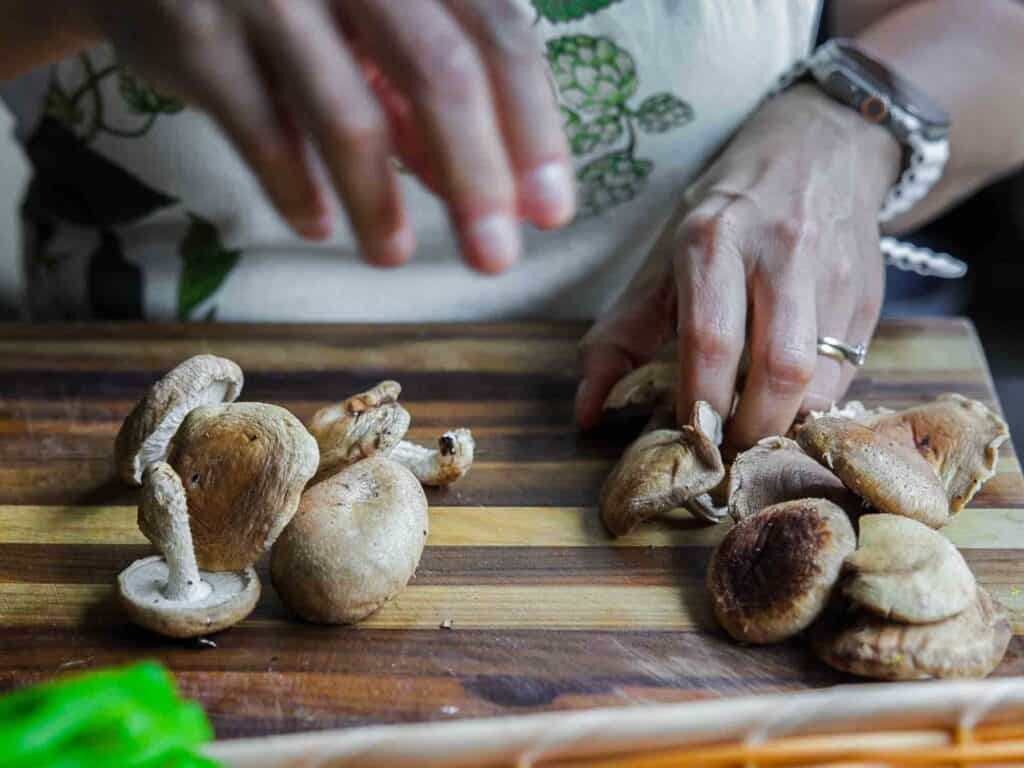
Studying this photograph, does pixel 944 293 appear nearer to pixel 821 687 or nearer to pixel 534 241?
pixel 534 241

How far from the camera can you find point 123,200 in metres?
1.53

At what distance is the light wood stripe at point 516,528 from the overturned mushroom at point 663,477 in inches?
0.9

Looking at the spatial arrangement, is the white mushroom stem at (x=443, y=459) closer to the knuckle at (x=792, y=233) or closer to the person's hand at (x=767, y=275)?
the person's hand at (x=767, y=275)

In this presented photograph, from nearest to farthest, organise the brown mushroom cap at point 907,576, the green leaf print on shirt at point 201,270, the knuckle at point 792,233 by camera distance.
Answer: the brown mushroom cap at point 907,576
the knuckle at point 792,233
the green leaf print on shirt at point 201,270

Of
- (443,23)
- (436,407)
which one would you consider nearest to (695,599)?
(436,407)

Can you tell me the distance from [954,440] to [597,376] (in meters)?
0.39

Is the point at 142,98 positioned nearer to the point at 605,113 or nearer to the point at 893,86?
the point at 605,113

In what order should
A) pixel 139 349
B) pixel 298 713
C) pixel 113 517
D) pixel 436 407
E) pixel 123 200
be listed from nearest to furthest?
pixel 298 713
pixel 113 517
pixel 436 407
pixel 139 349
pixel 123 200

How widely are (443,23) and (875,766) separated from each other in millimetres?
523

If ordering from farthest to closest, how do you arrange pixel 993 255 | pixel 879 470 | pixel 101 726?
pixel 993 255 → pixel 879 470 → pixel 101 726

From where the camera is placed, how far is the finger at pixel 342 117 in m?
0.62

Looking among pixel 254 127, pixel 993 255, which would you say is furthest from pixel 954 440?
pixel 993 255

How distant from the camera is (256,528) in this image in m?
0.90

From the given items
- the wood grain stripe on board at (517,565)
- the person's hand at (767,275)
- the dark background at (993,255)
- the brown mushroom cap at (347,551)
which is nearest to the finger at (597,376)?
the person's hand at (767,275)
